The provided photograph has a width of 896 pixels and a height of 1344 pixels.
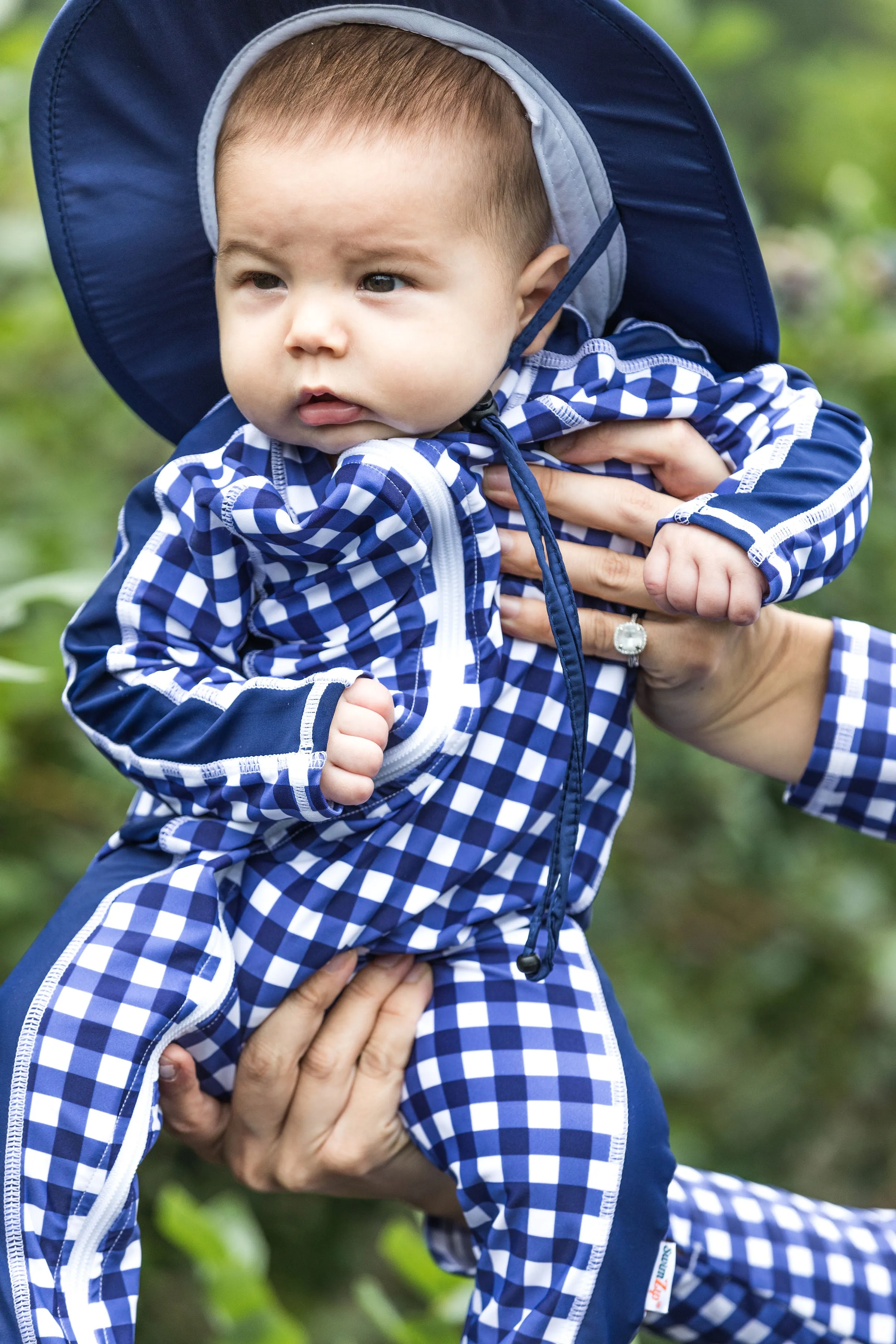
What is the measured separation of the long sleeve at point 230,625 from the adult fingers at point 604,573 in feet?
0.66

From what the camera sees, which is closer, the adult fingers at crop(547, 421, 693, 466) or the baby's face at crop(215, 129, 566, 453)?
the baby's face at crop(215, 129, 566, 453)

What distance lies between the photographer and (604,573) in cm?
152

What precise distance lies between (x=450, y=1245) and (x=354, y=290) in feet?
4.05

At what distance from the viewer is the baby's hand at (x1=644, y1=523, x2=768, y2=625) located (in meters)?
1.29

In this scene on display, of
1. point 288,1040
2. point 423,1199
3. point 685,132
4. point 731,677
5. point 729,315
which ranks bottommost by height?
point 423,1199

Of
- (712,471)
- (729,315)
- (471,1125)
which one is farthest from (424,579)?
(471,1125)

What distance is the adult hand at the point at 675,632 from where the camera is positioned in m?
1.49

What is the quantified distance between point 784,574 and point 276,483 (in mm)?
553

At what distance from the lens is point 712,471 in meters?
1.50

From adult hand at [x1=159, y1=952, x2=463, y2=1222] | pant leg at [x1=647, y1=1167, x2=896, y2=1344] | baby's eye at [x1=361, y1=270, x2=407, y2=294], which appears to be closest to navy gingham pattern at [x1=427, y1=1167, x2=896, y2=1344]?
pant leg at [x1=647, y1=1167, x2=896, y2=1344]

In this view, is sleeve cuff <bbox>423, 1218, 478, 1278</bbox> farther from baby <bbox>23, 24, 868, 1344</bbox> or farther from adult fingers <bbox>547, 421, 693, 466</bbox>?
adult fingers <bbox>547, 421, 693, 466</bbox>

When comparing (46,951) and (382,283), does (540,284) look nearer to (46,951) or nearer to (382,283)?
(382,283)

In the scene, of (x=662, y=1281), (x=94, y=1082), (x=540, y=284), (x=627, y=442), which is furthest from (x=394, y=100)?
(x=662, y=1281)

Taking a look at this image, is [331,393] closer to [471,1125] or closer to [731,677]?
[731,677]
